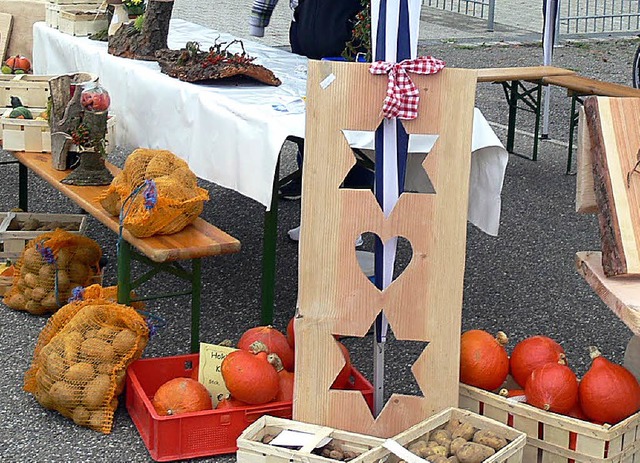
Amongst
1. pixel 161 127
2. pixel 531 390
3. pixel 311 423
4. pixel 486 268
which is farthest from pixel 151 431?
pixel 486 268

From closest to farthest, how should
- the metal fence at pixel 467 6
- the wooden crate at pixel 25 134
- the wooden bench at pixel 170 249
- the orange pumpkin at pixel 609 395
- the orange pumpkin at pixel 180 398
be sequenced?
the orange pumpkin at pixel 609 395 → the orange pumpkin at pixel 180 398 → the wooden bench at pixel 170 249 → the wooden crate at pixel 25 134 → the metal fence at pixel 467 6

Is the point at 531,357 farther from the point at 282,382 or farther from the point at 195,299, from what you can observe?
the point at 195,299

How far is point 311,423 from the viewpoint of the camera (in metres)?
3.15

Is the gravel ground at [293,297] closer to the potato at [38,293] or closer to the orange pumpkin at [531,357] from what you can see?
the potato at [38,293]

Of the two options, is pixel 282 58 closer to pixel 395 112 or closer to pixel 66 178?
pixel 66 178

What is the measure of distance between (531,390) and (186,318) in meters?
1.83

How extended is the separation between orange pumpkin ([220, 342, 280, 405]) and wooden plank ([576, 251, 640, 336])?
1046 millimetres

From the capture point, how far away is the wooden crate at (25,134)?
4703mm

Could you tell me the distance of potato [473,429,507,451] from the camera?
2.94 metres

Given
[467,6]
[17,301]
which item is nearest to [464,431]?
[17,301]

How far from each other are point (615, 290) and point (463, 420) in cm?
77

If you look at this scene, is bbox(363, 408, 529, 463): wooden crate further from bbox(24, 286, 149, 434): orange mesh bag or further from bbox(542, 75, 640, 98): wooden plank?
bbox(542, 75, 640, 98): wooden plank

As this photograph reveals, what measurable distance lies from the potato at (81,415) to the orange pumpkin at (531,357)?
141cm

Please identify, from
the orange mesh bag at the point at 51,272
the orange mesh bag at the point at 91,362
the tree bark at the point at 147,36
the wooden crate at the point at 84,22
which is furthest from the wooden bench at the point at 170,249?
the wooden crate at the point at 84,22
